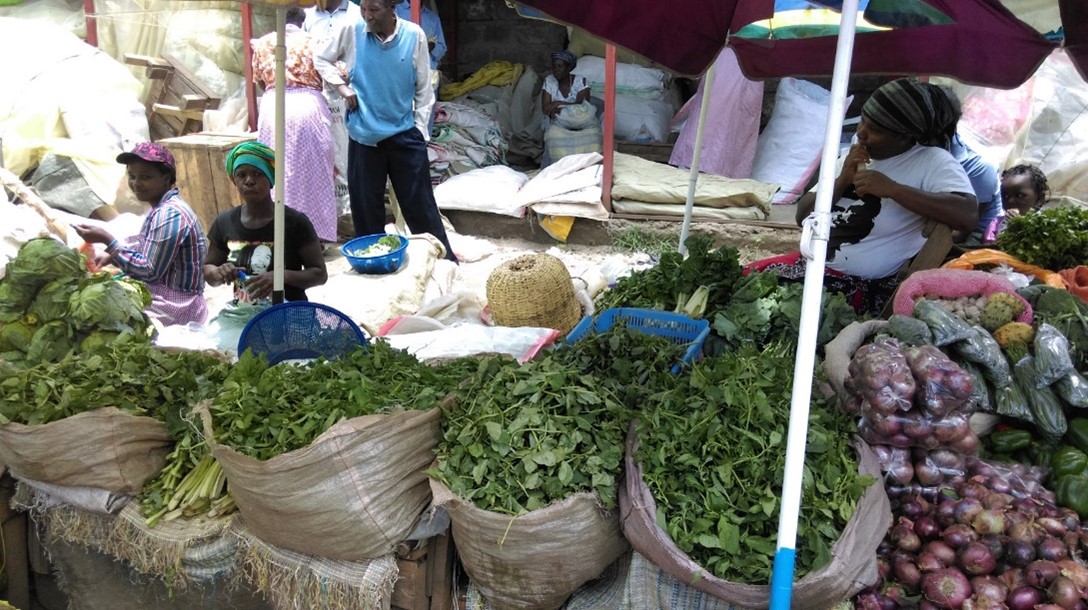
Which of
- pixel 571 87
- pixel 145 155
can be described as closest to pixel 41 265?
pixel 145 155

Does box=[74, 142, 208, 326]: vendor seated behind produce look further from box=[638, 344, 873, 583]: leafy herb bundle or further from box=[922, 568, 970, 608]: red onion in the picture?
box=[922, 568, 970, 608]: red onion

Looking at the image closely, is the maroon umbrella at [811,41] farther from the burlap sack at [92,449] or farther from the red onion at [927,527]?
the burlap sack at [92,449]

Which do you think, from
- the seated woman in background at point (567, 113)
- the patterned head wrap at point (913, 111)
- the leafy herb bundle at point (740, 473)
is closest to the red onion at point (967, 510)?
the leafy herb bundle at point (740, 473)

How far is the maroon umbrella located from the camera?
3531 mm

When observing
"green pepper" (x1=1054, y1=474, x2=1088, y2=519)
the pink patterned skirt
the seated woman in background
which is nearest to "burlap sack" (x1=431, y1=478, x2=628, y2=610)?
"green pepper" (x1=1054, y1=474, x2=1088, y2=519)

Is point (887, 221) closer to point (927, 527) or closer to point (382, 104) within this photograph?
point (927, 527)

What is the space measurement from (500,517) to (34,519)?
1999mm

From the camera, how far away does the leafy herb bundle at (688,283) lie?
3.77 meters

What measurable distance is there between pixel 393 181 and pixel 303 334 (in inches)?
142

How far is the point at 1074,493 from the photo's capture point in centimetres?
248

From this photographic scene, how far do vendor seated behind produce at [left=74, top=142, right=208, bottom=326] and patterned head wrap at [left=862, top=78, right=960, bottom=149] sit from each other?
3428mm

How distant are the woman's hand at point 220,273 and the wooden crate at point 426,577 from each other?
214cm

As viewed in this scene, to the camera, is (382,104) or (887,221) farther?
(382,104)

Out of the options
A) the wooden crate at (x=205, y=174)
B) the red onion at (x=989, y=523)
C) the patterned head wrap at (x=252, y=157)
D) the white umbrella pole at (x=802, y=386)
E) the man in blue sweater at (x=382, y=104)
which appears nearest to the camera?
the white umbrella pole at (x=802, y=386)
